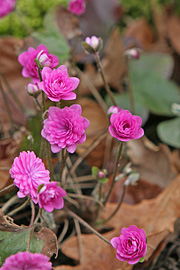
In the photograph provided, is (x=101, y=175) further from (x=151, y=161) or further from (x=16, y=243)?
(x=151, y=161)

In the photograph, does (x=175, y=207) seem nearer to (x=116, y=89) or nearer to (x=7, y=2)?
(x=116, y=89)

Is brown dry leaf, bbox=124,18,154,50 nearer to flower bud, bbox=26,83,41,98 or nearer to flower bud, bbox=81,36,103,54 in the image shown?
flower bud, bbox=81,36,103,54

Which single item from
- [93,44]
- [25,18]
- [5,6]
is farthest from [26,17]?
[93,44]

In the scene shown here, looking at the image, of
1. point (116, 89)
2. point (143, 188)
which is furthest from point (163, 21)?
point (143, 188)

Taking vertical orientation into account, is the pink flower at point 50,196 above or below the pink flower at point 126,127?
below

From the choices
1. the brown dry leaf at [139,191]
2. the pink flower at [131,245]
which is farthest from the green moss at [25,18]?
the pink flower at [131,245]

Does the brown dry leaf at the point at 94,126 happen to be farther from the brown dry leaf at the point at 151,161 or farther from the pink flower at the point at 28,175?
the pink flower at the point at 28,175
